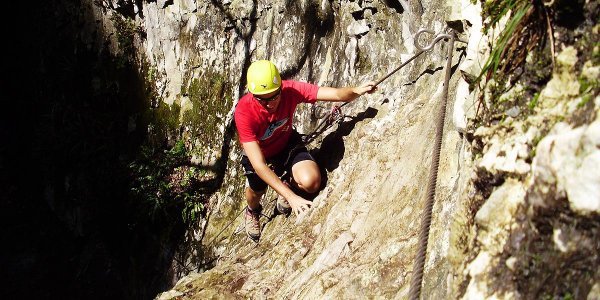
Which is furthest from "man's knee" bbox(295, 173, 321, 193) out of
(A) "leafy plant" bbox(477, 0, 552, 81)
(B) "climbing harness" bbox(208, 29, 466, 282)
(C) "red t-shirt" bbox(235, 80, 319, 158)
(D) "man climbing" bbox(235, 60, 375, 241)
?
(A) "leafy plant" bbox(477, 0, 552, 81)

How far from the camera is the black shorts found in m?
5.39

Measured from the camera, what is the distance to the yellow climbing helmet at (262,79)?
4398 mm

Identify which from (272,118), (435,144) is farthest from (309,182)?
(435,144)

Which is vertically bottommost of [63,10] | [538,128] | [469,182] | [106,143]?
[469,182]

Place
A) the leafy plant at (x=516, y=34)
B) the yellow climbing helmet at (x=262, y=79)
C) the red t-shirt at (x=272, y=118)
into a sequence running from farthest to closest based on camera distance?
the red t-shirt at (x=272, y=118), the yellow climbing helmet at (x=262, y=79), the leafy plant at (x=516, y=34)

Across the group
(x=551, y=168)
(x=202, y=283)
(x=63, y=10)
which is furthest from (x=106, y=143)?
(x=551, y=168)

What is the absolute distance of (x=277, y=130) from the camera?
5.13 meters

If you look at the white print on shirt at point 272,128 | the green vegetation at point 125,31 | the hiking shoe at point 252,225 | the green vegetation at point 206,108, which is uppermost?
the green vegetation at point 125,31

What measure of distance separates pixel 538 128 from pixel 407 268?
139 centimetres

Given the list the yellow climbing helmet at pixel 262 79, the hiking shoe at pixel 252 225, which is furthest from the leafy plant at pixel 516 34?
the hiking shoe at pixel 252 225

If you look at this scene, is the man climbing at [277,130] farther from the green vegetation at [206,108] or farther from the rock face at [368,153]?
the green vegetation at [206,108]

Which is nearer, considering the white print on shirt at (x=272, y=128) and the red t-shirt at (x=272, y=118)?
the red t-shirt at (x=272, y=118)

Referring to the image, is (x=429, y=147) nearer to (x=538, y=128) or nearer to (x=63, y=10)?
(x=538, y=128)

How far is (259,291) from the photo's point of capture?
434 cm
